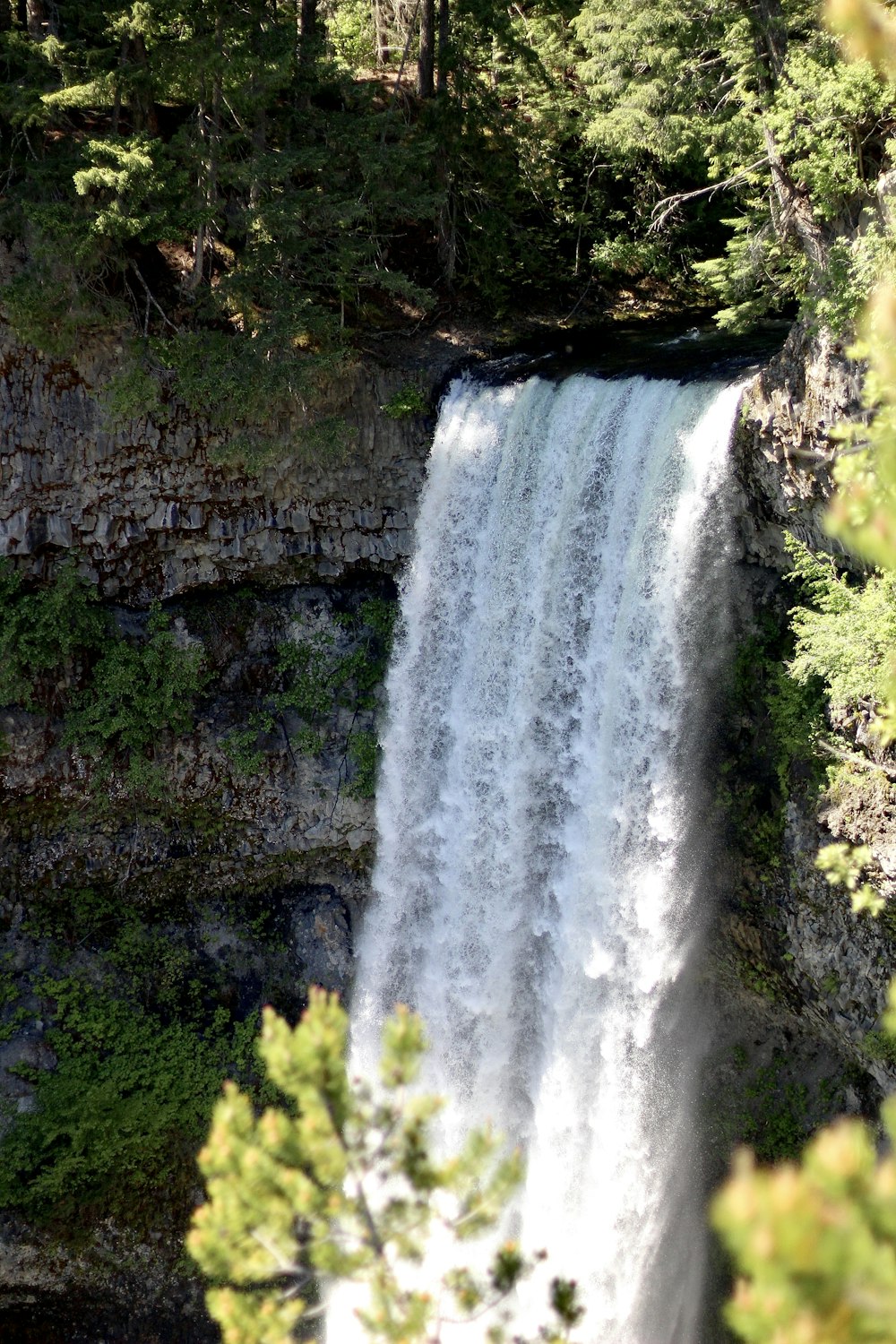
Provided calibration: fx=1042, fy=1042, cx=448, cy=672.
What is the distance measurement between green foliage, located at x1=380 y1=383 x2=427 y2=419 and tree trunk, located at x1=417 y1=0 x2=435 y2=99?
5678 millimetres

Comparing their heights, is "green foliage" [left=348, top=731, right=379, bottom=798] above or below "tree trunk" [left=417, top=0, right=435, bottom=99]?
below

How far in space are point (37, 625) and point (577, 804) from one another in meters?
7.80

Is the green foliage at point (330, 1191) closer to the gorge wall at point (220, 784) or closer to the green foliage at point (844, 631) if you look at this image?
the green foliage at point (844, 631)

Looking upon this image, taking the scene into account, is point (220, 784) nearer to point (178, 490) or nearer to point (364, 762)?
point (364, 762)

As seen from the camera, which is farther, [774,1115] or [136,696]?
[136,696]

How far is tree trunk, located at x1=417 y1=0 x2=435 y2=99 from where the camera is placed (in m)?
16.4

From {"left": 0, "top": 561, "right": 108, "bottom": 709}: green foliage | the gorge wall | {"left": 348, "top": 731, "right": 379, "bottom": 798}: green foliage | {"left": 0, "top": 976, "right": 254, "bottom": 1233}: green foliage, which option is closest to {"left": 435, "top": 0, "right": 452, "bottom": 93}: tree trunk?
the gorge wall

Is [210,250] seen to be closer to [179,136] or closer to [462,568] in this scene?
[179,136]

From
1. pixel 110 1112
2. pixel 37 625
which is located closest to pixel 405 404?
pixel 37 625

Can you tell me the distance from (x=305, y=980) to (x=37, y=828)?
4.48 m

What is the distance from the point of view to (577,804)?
1210cm

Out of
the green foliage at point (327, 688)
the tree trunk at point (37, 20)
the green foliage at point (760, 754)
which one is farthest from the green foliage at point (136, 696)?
the green foliage at point (760, 754)

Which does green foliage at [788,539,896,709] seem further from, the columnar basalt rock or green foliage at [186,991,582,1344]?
the columnar basalt rock

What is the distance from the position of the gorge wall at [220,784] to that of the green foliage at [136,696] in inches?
10.2
